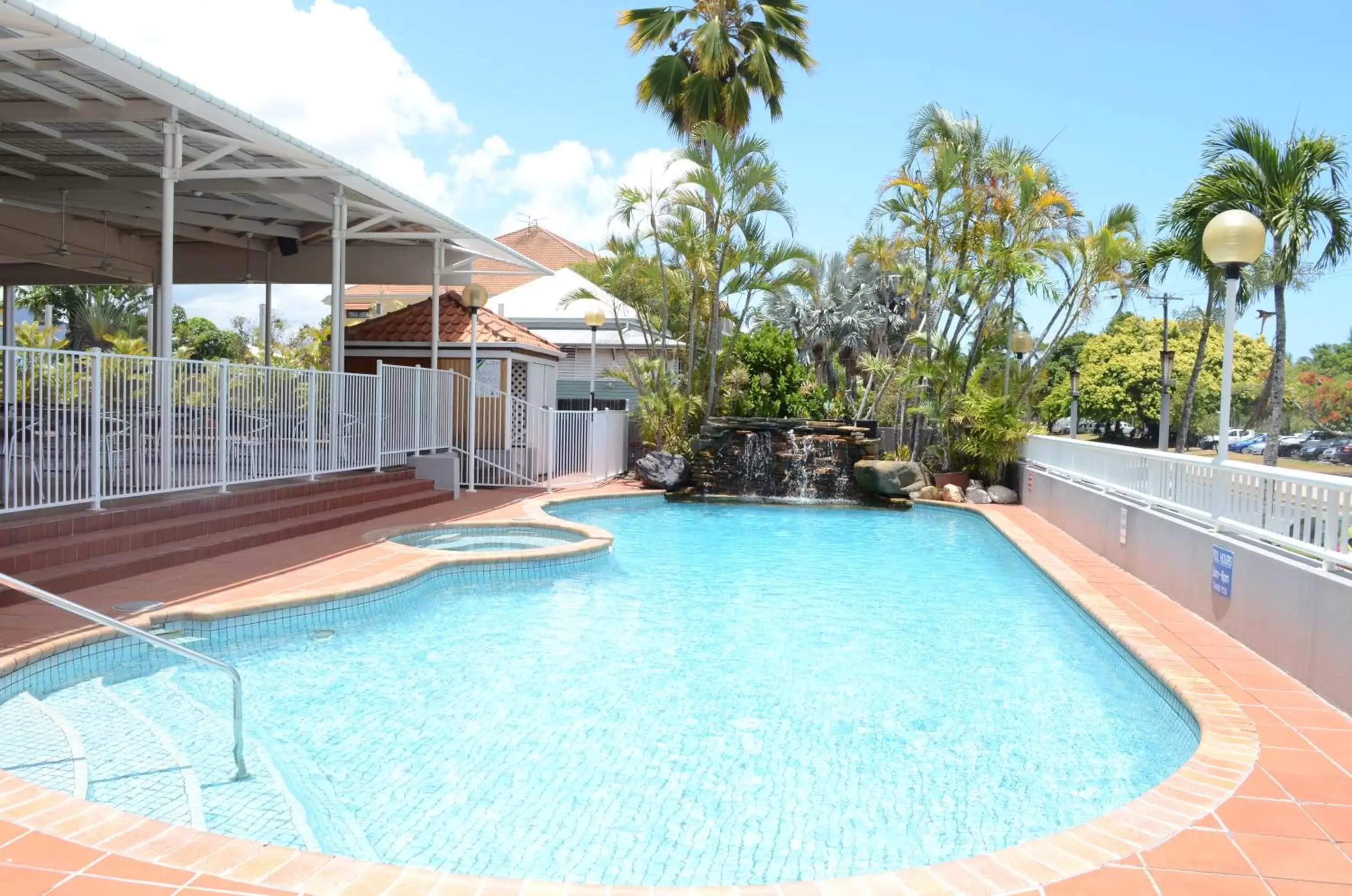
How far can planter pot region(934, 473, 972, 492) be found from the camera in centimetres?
1738

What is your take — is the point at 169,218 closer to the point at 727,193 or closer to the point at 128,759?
the point at 128,759

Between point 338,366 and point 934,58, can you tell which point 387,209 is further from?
point 934,58

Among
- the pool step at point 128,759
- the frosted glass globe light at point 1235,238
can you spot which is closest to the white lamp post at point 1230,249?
the frosted glass globe light at point 1235,238

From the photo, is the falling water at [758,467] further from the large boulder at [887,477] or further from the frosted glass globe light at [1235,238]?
the frosted glass globe light at [1235,238]

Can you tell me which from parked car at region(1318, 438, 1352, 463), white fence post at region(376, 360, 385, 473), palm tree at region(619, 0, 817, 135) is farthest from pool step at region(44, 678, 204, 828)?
parked car at region(1318, 438, 1352, 463)

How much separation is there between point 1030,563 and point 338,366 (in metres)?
8.58

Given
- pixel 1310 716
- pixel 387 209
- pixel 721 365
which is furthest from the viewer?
pixel 721 365

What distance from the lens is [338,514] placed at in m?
10.6

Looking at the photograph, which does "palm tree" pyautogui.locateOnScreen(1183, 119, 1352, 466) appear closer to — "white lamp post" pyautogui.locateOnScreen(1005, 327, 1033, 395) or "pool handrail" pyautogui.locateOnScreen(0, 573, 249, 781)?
"white lamp post" pyautogui.locateOnScreen(1005, 327, 1033, 395)

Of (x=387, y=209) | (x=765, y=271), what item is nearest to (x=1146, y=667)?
(x=387, y=209)

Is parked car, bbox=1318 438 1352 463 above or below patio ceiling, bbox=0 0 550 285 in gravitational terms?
below

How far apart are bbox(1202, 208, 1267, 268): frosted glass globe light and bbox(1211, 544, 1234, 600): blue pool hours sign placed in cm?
218

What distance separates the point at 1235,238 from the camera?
6.99 m

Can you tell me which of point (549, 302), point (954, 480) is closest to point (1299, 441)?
point (954, 480)
